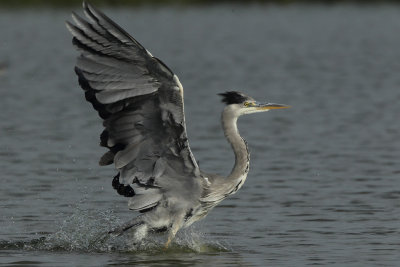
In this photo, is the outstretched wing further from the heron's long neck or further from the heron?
the heron's long neck

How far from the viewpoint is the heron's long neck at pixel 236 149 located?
31.7 ft

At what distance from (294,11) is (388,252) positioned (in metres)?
47.2

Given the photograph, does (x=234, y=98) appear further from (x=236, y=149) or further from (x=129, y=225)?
(x=129, y=225)

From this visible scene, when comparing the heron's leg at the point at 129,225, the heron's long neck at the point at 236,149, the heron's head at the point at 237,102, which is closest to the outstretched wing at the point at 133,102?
the heron's leg at the point at 129,225

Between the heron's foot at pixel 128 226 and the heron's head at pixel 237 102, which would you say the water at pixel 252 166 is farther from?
the heron's head at pixel 237 102

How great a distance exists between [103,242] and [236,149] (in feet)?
5.56

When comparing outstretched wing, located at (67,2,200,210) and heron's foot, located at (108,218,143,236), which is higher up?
outstretched wing, located at (67,2,200,210)

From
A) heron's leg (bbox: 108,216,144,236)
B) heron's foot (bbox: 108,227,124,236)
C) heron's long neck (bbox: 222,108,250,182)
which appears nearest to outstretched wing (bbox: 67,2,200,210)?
heron's leg (bbox: 108,216,144,236)

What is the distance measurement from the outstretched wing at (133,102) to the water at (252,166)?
885 millimetres

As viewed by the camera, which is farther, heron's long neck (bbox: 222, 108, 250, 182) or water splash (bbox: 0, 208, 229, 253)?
water splash (bbox: 0, 208, 229, 253)

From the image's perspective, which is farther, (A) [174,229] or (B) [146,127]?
(A) [174,229]

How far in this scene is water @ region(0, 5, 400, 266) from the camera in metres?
9.70

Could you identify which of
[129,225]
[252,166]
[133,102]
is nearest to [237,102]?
[133,102]

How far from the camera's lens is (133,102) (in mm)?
8844
